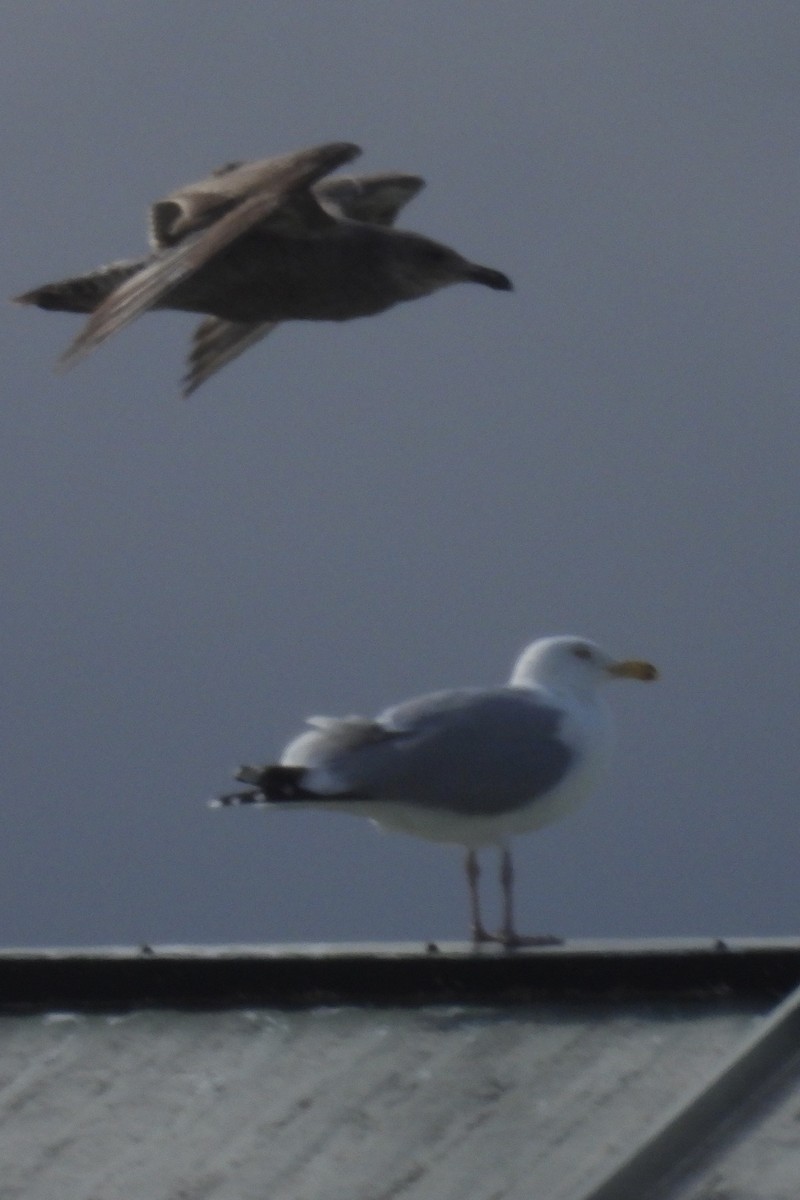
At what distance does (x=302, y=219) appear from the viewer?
11.9 meters

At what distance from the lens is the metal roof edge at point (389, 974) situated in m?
6.39

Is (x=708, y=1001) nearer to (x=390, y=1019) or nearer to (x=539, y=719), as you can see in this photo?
(x=390, y=1019)

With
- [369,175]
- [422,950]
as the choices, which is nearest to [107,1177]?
[422,950]

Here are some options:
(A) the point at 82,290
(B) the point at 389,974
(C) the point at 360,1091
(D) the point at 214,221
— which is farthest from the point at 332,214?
(C) the point at 360,1091

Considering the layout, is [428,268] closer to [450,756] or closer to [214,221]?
[214,221]

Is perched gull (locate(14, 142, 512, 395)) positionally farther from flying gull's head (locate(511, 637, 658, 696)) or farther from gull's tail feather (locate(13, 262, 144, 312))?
flying gull's head (locate(511, 637, 658, 696))

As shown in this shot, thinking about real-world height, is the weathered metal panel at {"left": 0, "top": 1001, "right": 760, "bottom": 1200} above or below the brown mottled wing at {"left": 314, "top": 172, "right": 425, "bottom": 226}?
below

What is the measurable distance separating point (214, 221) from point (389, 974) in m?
4.42

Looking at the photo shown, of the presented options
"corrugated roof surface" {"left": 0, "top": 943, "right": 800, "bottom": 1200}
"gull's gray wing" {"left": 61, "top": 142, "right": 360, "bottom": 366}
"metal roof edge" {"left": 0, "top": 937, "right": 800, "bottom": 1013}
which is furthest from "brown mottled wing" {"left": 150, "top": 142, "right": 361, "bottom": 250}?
"corrugated roof surface" {"left": 0, "top": 943, "right": 800, "bottom": 1200}

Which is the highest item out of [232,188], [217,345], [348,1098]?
[232,188]

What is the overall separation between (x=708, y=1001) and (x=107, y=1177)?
135 centimetres

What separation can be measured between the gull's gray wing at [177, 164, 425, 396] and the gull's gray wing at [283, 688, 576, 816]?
299cm

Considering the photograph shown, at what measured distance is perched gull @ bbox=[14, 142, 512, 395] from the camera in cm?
1033

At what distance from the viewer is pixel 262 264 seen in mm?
11695
